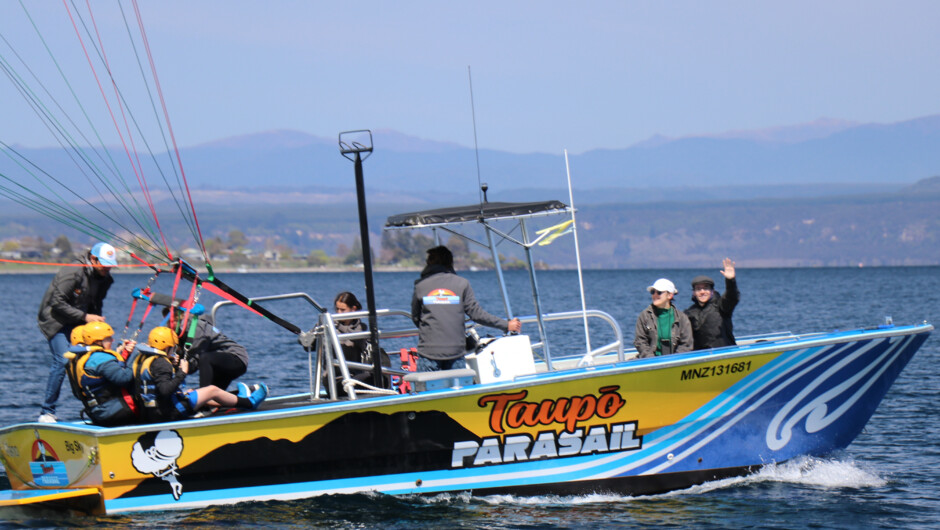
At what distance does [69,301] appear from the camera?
9406 millimetres

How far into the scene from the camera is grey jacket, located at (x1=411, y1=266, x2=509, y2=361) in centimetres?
916

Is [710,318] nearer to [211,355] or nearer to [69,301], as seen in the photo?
[211,355]

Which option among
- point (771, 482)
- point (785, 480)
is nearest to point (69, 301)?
point (771, 482)

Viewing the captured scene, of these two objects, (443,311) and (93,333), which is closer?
(93,333)

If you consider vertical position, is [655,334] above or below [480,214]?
below

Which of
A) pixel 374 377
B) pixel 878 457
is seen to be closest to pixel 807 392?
pixel 878 457

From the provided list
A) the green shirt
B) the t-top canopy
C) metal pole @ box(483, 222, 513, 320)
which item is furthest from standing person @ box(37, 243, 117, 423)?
the green shirt

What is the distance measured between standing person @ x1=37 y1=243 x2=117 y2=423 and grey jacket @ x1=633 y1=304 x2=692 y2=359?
517 cm

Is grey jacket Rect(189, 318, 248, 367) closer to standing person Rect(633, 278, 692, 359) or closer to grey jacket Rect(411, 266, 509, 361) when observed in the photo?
grey jacket Rect(411, 266, 509, 361)

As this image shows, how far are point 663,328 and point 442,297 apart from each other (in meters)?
2.29

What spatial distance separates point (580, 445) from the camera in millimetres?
8969

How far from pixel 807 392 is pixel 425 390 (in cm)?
354

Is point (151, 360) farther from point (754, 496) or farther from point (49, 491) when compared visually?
point (754, 496)

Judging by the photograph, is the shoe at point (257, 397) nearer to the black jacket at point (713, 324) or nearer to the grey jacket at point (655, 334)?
the grey jacket at point (655, 334)
